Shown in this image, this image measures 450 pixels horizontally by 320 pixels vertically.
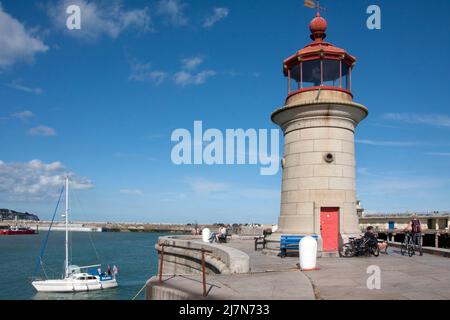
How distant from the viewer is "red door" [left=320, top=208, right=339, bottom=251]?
18.0 m

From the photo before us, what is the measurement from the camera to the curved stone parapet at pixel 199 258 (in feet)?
39.4

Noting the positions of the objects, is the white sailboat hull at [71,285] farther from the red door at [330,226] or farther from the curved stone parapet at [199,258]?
the red door at [330,226]

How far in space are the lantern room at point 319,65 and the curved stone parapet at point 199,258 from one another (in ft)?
27.1

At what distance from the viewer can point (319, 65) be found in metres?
18.8

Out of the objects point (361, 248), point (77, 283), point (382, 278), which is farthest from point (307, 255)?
point (77, 283)

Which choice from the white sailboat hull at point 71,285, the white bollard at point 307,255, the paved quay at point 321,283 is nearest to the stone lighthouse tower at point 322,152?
the paved quay at point 321,283

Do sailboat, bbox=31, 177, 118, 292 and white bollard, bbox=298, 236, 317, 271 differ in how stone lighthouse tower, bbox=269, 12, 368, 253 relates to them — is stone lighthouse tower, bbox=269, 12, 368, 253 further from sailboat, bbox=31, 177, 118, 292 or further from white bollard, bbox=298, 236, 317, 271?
sailboat, bbox=31, 177, 118, 292

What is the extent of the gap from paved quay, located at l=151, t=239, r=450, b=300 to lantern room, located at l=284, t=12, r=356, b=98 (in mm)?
8491

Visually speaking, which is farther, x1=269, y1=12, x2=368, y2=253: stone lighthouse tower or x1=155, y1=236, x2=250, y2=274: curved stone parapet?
x1=269, y1=12, x2=368, y2=253: stone lighthouse tower

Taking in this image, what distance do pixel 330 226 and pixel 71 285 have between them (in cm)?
3057

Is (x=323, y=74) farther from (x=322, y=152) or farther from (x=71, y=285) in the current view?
(x=71, y=285)

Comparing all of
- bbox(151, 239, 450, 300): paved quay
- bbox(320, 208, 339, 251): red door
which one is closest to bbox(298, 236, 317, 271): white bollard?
bbox(151, 239, 450, 300): paved quay
